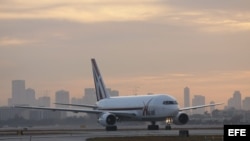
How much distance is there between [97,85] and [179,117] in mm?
22076

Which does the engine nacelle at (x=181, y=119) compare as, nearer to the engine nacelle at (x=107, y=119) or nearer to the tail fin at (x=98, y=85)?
the engine nacelle at (x=107, y=119)

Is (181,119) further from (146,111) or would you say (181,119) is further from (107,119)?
(107,119)

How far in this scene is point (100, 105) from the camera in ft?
352

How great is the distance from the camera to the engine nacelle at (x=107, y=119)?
95.2 m

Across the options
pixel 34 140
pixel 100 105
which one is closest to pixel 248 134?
pixel 34 140

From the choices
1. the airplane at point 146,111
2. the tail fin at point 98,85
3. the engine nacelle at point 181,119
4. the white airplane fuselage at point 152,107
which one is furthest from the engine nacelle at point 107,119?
the tail fin at point 98,85

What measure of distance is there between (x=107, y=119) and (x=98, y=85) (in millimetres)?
18650

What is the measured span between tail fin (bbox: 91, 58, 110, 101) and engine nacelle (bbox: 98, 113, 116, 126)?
49.5 feet

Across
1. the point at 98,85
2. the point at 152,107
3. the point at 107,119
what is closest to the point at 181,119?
the point at 152,107

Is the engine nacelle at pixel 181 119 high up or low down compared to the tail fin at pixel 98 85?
down

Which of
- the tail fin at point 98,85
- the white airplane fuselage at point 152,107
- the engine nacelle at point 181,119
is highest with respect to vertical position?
the tail fin at point 98,85

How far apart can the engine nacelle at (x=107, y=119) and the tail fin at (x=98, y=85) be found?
594 inches

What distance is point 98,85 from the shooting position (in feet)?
372

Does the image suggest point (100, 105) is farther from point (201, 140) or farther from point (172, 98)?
point (201, 140)
